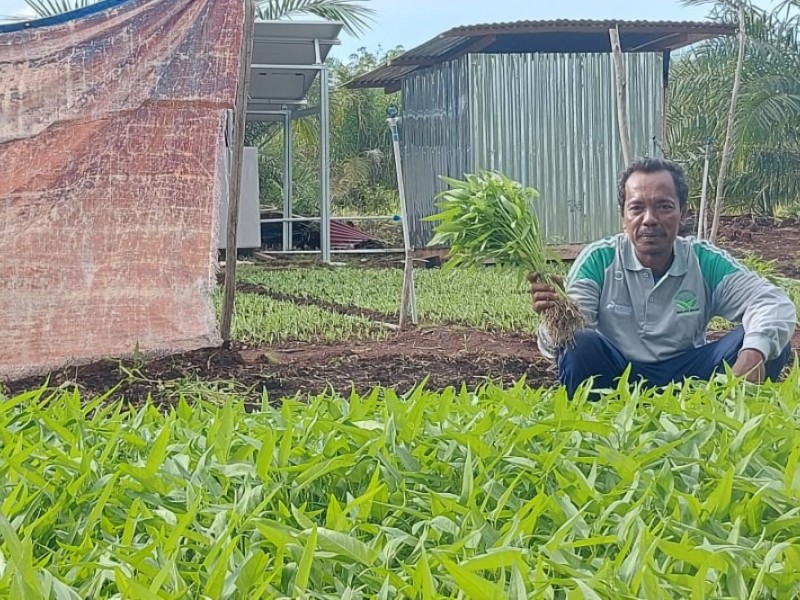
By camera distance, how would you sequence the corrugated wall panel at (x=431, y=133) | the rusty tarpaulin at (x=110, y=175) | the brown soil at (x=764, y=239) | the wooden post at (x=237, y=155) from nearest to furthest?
the rusty tarpaulin at (x=110, y=175) → the wooden post at (x=237, y=155) → the corrugated wall panel at (x=431, y=133) → the brown soil at (x=764, y=239)

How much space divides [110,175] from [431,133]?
9.33 metres

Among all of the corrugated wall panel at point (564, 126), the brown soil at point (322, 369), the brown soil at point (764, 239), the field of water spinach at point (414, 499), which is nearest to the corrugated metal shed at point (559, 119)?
the corrugated wall panel at point (564, 126)

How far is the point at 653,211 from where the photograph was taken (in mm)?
3912

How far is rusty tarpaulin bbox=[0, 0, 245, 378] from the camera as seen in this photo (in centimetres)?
512

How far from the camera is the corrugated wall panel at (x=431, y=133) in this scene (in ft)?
42.7

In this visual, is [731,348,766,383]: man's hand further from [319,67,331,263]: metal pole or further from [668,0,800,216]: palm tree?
[668,0,800,216]: palm tree

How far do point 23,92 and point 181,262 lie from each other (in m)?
1.12

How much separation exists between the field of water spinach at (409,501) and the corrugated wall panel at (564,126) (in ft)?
34.6

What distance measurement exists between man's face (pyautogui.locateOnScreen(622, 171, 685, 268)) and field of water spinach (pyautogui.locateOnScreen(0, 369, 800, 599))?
5.20 ft

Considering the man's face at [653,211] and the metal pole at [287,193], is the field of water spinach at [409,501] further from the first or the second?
the metal pole at [287,193]

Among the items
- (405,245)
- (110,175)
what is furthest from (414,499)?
(405,245)

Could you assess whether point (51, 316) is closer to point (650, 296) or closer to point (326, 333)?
point (326, 333)

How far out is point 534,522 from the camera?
1.54 meters

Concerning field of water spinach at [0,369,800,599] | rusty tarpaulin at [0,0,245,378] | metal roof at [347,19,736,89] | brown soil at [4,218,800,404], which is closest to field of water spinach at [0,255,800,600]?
field of water spinach at [0,369,800,599]
